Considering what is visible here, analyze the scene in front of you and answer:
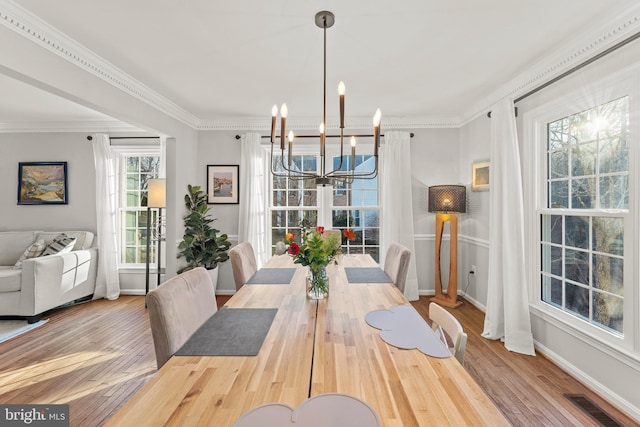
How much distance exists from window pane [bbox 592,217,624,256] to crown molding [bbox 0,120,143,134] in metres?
5.08

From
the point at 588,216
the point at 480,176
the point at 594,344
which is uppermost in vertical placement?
the point at 480,176

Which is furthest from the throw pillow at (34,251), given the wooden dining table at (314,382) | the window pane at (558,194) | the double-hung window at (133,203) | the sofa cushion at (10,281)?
the window pane at (558,194)

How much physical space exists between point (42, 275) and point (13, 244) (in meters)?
1.12

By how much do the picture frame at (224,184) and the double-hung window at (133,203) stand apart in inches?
33.8

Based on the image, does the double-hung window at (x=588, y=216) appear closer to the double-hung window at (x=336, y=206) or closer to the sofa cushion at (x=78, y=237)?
the double-hung window at (x=336, y=206)

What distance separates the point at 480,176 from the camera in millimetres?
3650

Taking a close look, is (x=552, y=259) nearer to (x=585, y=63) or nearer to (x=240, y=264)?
(x=585, y=63)

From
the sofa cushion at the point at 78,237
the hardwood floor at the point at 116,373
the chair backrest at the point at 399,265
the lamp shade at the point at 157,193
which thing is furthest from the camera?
the sofa cushion at the point at 78,237

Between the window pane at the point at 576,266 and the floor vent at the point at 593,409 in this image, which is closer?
the floor vent at the point at 593,409

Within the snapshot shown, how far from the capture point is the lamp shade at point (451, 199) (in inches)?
146

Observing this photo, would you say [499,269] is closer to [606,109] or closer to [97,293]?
[606,109]

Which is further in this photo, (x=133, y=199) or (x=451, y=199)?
(x=133, y=199)

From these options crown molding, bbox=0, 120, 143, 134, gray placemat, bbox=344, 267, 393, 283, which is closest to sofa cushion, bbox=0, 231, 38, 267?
crown molding, bbox=0, 120, 143, 134

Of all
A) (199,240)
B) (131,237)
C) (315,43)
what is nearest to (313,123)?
(315,43)
